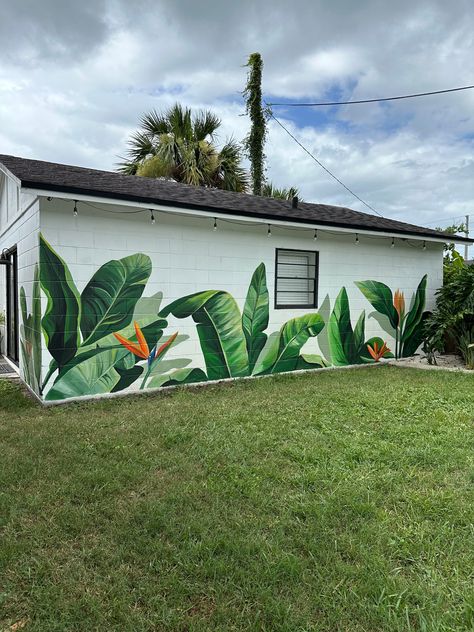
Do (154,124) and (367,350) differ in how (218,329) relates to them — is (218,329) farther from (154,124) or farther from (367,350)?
(154,124)

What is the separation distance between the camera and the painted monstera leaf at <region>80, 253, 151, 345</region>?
5.58 metres

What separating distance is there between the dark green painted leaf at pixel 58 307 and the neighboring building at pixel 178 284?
13 millimetres

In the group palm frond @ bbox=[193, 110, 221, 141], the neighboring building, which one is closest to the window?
the neighboring building

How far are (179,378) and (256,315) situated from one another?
5.48ft

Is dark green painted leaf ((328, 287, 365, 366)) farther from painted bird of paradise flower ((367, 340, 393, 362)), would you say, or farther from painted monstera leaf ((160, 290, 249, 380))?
painted monstera leaf ((160, 290, 249, 380))

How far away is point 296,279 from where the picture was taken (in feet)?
25.1

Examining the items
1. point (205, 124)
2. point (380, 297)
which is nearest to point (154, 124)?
point (205, 124)

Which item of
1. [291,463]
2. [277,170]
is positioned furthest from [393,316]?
[277,170]

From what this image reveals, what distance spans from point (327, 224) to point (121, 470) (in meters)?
5.53

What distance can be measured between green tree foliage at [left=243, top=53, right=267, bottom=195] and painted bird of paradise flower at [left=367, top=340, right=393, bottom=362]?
8728 millimetres

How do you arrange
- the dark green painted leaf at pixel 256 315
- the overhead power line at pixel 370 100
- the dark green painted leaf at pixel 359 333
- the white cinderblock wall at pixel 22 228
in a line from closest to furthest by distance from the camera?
the white cinderblock wall at pixel 22 228, the dark green painted leaf at pixel 256 315, the dark green painted leaf at pixel 359 333, the overhead power line at pixel 370 100

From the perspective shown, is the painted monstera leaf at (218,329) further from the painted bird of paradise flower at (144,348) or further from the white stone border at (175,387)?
the painted bird of paradise flower at (144,348)

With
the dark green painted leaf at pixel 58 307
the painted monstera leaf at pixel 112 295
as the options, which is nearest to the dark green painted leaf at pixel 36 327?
the dark green painted leaf at pixel 58 307

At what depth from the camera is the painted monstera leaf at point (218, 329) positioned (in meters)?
6.50
